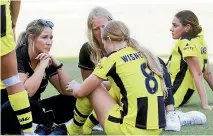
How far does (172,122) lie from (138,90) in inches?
26.0

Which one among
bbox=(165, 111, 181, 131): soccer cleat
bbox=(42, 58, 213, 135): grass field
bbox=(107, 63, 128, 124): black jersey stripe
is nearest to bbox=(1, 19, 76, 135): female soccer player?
bbox=(107, 63, 128, 124): black jersey stripe

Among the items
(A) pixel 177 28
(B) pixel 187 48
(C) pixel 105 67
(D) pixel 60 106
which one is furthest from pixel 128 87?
(A) pixel 177 28

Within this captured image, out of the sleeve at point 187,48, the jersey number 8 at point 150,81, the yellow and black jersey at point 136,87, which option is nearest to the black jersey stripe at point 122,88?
the yellow and black jersey at point 136,87

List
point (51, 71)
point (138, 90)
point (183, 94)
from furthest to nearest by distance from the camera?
point (183, 94) < point (51, 71) < point (138, 90)

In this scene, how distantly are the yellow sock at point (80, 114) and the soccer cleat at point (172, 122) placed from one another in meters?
0.58

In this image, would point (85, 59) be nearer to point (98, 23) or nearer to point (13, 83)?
point (98, 23)

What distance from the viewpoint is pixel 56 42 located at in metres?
13.8

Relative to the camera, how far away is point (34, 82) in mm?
4090

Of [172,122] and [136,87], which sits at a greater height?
[136,87]

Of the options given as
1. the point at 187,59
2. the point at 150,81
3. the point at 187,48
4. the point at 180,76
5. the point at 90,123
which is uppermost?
the point at 150,81

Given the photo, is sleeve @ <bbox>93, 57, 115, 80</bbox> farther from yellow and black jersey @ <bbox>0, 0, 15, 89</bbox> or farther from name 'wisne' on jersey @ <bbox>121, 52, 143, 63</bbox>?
yellow and black jersey @ <bbox>0, 0, 15, 89</bbox>

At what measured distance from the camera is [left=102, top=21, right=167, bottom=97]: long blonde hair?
3.66 m

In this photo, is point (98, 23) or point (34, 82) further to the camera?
point (98, 23)

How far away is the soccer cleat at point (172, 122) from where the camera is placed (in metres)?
4.12
